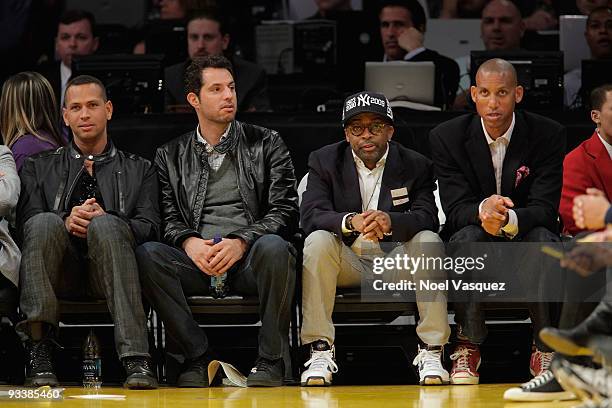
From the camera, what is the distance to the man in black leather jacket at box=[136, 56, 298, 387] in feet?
18.9

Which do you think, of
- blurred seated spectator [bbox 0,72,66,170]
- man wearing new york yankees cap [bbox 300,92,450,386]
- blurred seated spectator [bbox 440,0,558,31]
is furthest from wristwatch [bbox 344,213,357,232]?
blurred seated spectator [bbox 440,0,558,31]

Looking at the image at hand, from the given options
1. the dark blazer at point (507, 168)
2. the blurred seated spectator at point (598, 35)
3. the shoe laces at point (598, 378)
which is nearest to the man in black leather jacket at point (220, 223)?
the dark blazer at point (507, 168)

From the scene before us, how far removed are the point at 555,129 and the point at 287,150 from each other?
122 cm

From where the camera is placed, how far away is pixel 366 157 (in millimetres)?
6027

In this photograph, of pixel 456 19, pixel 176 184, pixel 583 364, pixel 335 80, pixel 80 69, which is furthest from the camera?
pixel 456 19

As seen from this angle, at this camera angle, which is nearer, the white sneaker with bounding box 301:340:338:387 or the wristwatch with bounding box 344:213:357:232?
the white sneaker with bounding box 301:340:338:387

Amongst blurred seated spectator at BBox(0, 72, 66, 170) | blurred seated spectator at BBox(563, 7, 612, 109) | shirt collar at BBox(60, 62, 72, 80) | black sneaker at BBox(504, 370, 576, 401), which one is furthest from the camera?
shirt collar at BBox(60, 62, 72, 80)

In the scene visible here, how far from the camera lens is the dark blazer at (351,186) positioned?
596cm

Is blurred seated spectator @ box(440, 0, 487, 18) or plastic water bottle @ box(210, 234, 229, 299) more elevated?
blurred seated spectator @ box(440, 0, 487, 18)

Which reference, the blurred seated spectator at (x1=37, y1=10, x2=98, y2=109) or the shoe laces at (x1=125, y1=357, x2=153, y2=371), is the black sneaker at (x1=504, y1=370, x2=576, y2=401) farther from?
the blurred seated spectator at (x1=37, y1=10, x2=98, y2=109)

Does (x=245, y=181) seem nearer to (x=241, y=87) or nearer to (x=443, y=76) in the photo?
(x=241, y=87)

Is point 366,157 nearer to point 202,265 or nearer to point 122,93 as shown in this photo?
point 202,265

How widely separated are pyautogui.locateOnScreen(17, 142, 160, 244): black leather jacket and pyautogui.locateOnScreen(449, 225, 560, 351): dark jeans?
4.52ft

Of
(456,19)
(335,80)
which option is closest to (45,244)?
(335,80)
